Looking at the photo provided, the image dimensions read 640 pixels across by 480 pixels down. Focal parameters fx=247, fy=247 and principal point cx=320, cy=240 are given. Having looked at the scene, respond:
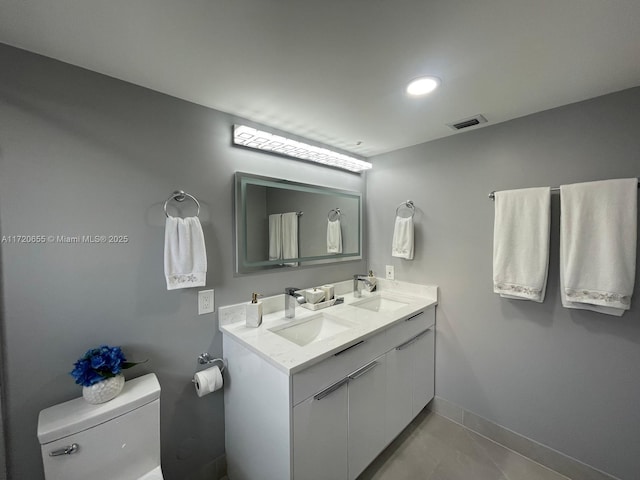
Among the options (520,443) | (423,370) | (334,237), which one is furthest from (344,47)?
(520,443)

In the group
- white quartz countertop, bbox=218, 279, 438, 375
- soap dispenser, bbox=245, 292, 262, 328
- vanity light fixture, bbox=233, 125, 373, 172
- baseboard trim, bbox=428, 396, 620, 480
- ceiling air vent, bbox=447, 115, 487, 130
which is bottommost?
baseboard trim, bbox=428, 396, 620, 480

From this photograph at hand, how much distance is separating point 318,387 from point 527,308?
1472mm

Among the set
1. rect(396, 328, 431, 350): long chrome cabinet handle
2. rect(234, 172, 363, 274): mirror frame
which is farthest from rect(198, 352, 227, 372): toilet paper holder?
rect(396, 328, 431, 350): long chrome cabinet handle

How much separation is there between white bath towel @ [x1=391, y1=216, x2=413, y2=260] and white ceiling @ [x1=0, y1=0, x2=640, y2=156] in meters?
0.92

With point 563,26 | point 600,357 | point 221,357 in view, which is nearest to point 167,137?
point 221,357

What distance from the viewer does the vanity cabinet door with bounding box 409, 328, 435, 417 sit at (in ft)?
6.02

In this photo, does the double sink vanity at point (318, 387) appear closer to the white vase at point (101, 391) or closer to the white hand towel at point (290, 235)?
the white hand towel at point (290, 235)

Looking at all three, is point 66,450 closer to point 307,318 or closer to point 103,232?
point 103,232

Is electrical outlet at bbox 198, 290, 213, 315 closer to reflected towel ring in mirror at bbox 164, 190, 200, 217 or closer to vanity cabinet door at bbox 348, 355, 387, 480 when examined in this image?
reflected towel ring in mirror at bbox 164, 190, 200, 217

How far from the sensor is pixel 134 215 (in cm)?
123

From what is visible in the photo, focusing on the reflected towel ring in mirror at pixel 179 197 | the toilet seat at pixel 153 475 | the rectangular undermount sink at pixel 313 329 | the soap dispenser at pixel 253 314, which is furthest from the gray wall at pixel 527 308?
the toilet seat at pixel 153 475

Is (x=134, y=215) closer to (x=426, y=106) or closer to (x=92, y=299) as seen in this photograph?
(x=92, y=299)

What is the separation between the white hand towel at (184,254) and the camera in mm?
1260

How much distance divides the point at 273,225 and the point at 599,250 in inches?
74.3
